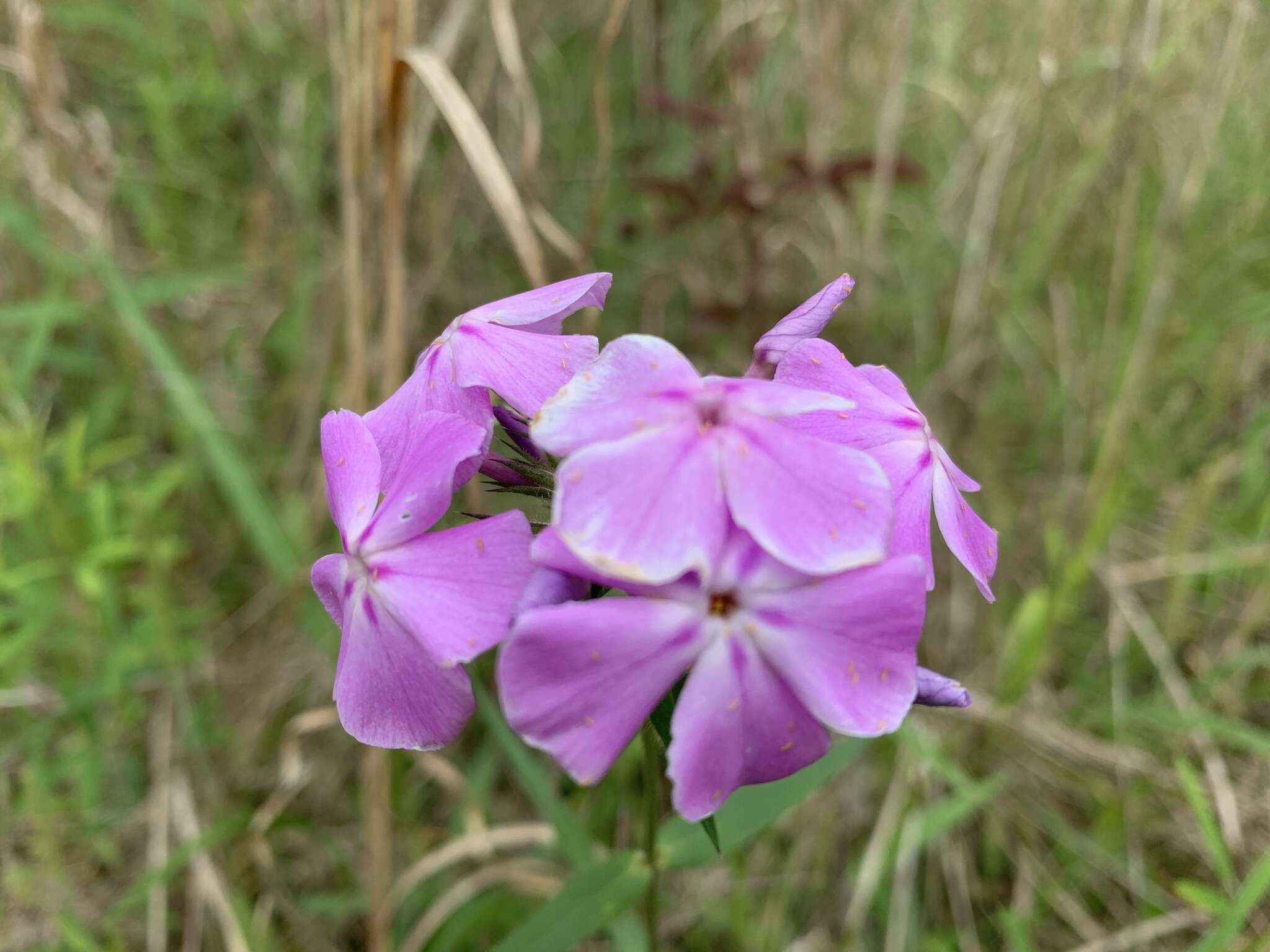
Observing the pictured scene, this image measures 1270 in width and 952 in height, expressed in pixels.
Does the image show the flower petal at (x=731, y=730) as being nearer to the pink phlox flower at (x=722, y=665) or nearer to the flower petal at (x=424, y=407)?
the pink phlox flower at (x=722, y=665)

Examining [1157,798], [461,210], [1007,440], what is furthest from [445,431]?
[1007,440]

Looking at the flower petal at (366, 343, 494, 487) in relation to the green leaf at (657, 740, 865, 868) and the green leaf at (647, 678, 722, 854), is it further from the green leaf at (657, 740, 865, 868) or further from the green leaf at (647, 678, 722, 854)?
the green leaf at (657, 740, 865, 868)

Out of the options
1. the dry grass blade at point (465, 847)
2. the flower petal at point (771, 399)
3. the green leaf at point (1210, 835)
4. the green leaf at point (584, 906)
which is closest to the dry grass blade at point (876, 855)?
the green leaf at point (1210, 835)

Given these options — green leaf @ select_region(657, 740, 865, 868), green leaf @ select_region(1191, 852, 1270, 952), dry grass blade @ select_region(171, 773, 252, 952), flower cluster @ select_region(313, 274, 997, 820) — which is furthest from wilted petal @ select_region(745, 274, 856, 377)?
dry grass blade @ select_region(171, 773, 252, 952)

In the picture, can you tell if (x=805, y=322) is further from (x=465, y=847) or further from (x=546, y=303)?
(x=465, y=847)

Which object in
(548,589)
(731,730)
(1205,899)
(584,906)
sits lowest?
(1205,899)

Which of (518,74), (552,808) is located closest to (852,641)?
(552,808)
